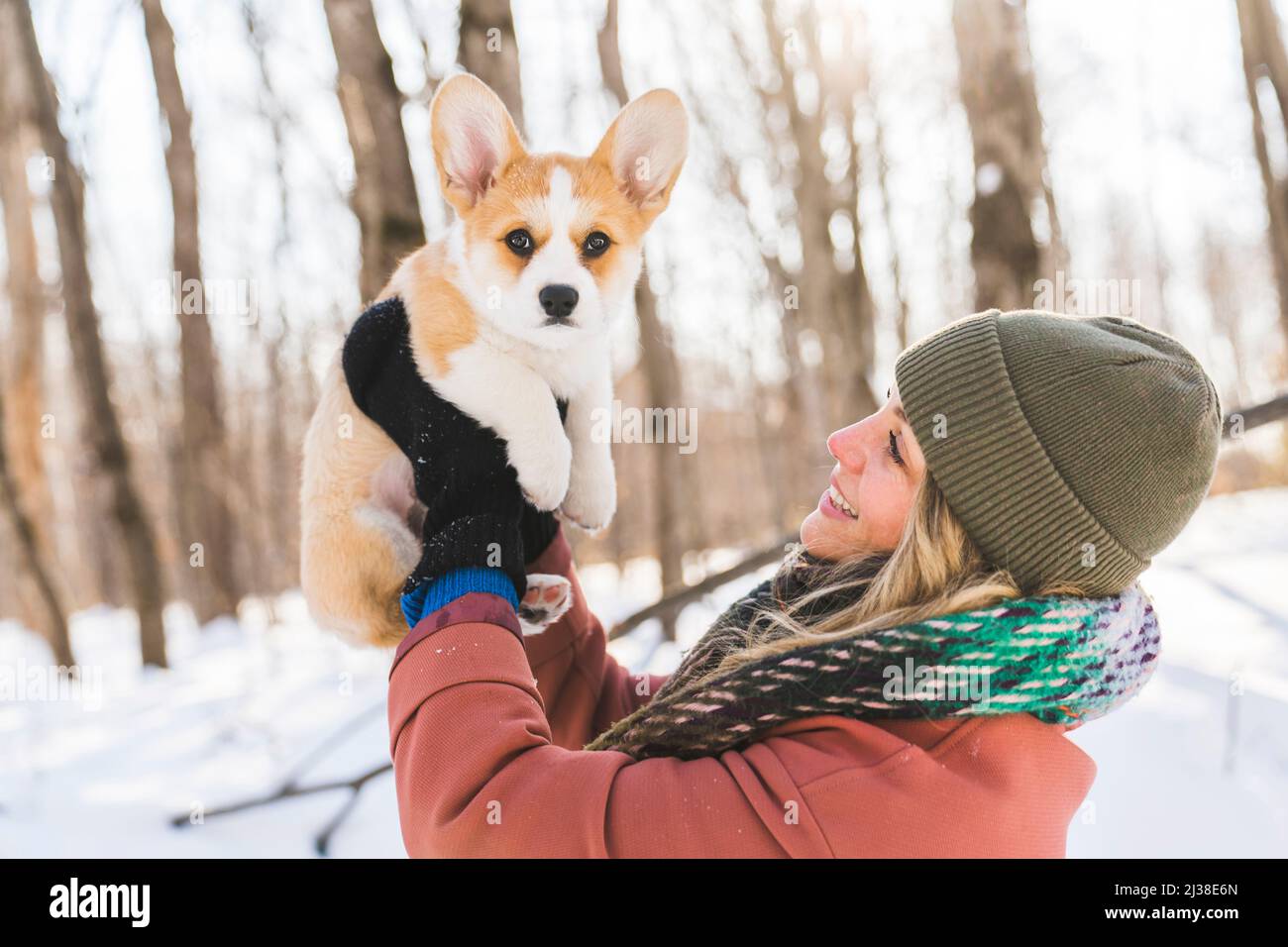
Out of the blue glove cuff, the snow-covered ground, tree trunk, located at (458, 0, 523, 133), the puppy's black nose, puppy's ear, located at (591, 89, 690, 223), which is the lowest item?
the snow-covered ground

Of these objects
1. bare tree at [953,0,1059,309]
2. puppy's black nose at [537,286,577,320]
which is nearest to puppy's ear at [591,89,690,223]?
puppy's black nose at [537,286,577,320]

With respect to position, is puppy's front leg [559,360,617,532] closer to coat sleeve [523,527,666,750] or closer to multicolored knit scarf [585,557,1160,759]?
coat sleeve [523,527,666,750]

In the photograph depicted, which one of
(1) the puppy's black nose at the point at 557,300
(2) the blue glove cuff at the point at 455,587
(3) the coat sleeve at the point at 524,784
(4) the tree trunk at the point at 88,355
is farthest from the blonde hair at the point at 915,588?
(4) the tree trunk at the point at 88,355

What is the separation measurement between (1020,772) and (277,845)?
9.15ft

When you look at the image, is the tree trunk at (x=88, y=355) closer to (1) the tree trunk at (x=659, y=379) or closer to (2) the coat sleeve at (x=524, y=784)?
(1) the tree trunk at (x=659, y=379)

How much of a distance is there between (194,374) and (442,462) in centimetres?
942

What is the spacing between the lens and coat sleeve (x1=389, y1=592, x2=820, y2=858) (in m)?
1.20

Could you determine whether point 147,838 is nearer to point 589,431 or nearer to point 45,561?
point 589,431

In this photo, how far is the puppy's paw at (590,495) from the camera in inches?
82.2

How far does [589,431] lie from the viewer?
6.94 ft

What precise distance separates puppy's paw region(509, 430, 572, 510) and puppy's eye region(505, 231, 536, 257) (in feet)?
1.58

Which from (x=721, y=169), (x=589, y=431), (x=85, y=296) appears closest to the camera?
(x=589, y=431)

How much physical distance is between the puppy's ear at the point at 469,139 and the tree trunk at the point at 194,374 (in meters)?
7.80
